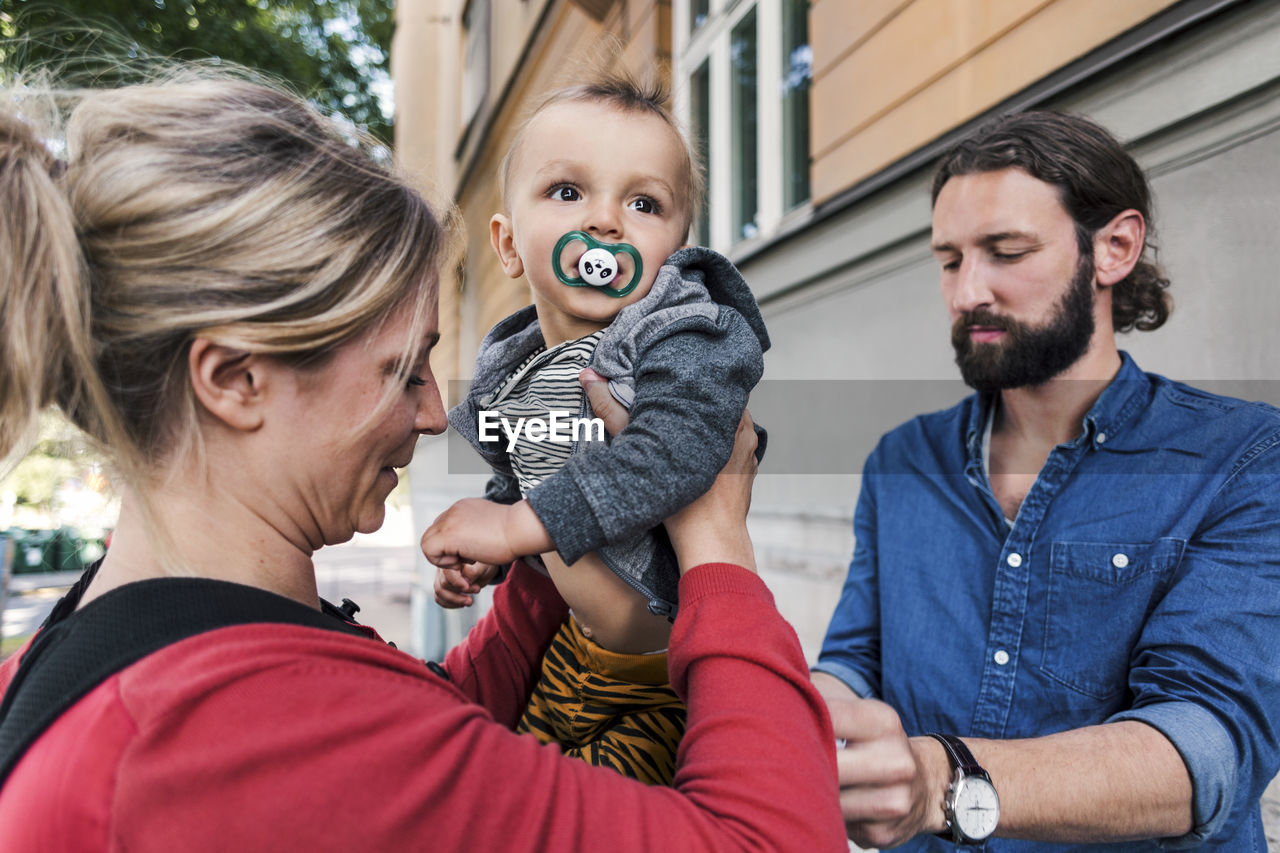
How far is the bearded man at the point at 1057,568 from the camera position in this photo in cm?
123

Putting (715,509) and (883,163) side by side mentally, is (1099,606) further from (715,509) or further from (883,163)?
(883,163)

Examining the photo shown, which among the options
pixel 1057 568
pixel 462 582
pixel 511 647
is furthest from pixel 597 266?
pixel 1057 568

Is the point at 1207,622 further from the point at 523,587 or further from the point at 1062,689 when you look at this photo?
the point at 523,587

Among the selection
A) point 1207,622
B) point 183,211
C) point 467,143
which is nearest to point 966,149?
point 1207,622

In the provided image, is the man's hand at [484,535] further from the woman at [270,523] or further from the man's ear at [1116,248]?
the man's ear at [1116,248]

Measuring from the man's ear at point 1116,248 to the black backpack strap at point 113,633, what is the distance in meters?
1.85

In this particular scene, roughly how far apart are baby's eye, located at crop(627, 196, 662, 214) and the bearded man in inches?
34.1

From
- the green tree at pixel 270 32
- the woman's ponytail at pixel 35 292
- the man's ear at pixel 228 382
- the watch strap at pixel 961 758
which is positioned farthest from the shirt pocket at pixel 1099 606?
the green tree at pixel 270 32

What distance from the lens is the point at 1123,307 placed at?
198 cm

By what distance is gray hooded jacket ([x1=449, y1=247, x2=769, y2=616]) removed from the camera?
3.76 feet

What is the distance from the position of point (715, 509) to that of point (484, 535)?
349 mm

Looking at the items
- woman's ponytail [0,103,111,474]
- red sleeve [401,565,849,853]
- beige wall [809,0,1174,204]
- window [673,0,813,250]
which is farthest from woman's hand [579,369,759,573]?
window [673,0,813,250]

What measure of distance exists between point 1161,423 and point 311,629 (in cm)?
161

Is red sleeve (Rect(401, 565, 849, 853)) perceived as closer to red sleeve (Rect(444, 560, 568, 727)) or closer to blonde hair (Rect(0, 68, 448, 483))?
blonde hair (Rect(0, 68, 448, 483))
